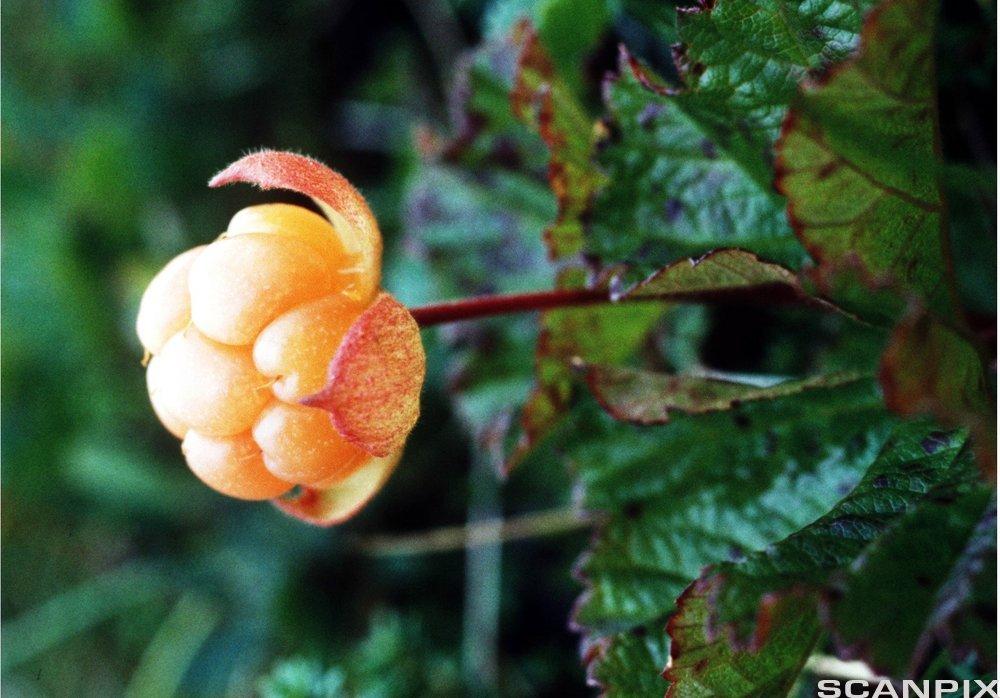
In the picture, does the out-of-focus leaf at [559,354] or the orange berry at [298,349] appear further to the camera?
the out-of-focus leaf at [559,354]

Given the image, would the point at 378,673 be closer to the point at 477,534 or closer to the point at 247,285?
the point at 477,534

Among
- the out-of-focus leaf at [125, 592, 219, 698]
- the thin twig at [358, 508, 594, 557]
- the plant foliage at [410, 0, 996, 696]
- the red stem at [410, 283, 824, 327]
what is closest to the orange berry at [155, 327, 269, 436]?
the red stem at [410, 283, 824, 327]

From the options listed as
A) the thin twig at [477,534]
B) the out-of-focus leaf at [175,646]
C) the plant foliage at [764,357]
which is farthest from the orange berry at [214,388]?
the out-of-focus leaf at [175,646]

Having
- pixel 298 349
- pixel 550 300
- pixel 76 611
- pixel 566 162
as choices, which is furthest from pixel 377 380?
pixel 76 611

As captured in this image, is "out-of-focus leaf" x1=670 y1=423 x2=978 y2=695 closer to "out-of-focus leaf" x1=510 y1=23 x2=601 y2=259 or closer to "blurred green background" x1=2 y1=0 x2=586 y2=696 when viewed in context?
"out-of-focus leaf" x1=510 y1=23 x2=601 y2=259

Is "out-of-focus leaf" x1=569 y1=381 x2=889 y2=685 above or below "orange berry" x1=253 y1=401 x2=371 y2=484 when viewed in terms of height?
below

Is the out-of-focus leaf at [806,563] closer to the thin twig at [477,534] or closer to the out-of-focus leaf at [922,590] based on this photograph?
the out-of-focus leaf at [922,590]

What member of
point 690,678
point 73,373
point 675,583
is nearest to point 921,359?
point 690,678
